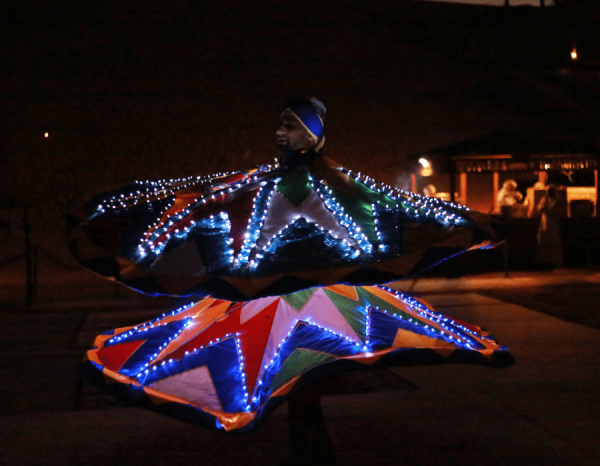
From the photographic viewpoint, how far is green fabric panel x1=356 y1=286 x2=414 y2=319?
9.32 feet

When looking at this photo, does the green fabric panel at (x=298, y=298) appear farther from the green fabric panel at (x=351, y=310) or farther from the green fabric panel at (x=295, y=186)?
the green fabric panel at (x=295, y=186)

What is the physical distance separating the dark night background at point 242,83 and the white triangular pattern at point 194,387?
13026mm

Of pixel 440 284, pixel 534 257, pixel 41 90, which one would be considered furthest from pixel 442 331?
pixel 41 90

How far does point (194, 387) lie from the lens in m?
2.41

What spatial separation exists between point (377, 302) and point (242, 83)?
16.4 m

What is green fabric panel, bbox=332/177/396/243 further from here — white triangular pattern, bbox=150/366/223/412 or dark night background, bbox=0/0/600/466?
dark night background, bbox=0/0/600/466

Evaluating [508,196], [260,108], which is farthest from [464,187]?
[260,108]

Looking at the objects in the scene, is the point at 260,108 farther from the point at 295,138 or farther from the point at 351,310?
the point at 351,310

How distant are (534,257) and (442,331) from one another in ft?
33.0

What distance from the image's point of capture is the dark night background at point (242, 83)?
16.7m

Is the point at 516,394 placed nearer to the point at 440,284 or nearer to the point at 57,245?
the point at 440,284

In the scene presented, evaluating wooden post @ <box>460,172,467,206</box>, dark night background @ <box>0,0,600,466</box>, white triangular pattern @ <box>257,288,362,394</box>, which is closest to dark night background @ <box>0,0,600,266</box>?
dark night background @ <box>0,0,600,466</box>

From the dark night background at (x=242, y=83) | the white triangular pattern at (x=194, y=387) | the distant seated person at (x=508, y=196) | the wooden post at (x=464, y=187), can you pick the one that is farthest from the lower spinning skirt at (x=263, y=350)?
the dark night background at (x=242, y=83)

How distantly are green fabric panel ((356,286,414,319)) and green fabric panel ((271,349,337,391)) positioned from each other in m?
0.53
